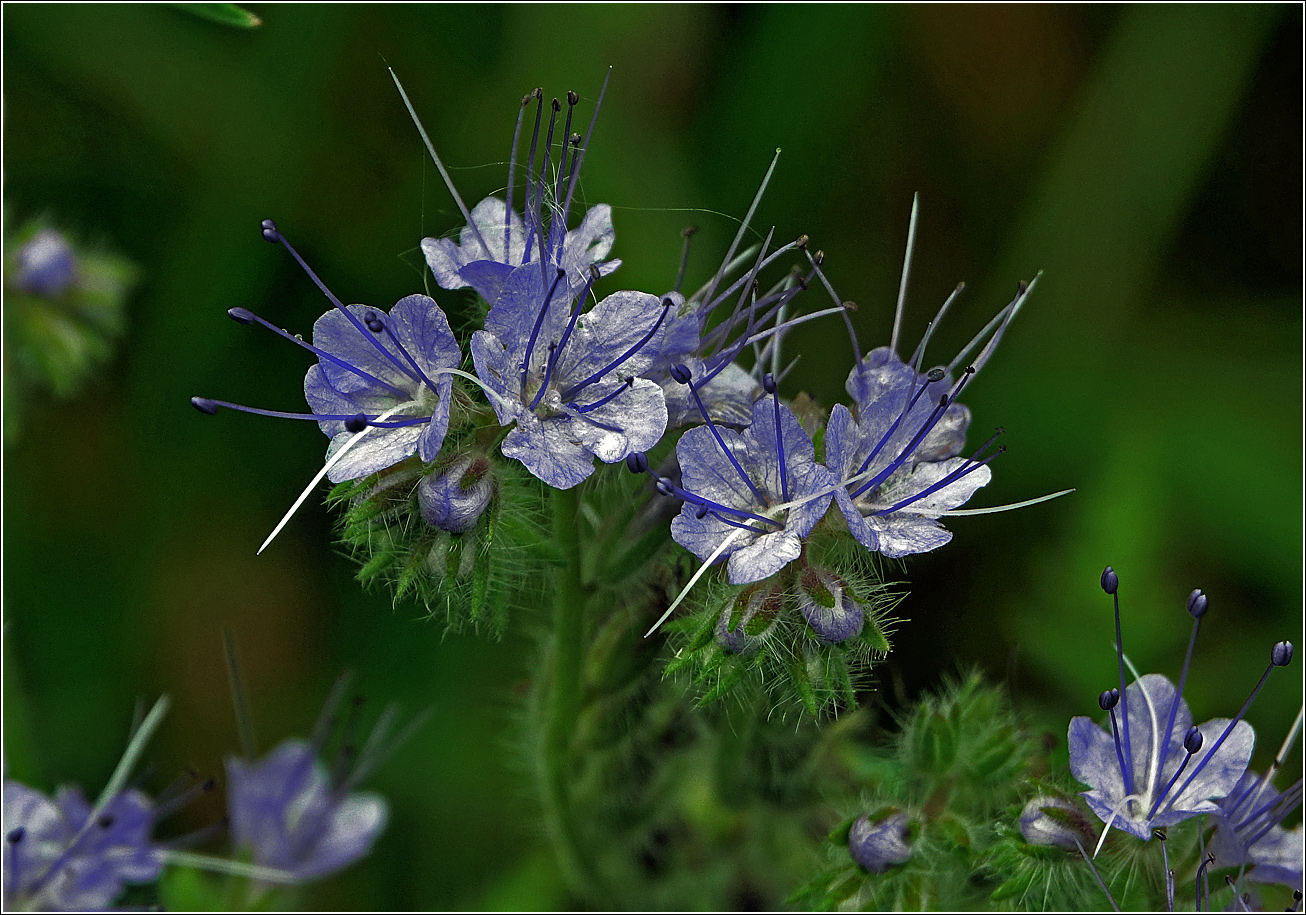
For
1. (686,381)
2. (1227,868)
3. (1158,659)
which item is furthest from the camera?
(1158,659)

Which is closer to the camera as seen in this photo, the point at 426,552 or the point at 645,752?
the point at 426,552

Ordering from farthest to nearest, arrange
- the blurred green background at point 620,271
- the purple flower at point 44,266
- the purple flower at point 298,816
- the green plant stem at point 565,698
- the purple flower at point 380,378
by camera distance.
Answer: the blurred green background at point 620,271 < the purple flower at point 44,266 < the purple flower at point 298,816 < the green plant stem at point 565,698 < the purple flower at point 380,378

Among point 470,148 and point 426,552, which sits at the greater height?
point 470,148

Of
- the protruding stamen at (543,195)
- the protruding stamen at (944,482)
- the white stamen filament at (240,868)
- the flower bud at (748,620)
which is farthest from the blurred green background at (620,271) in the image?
the flower bud at (748,620)

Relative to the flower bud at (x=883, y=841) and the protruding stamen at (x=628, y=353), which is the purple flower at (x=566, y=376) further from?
the flower bud at (x=883, y=841)

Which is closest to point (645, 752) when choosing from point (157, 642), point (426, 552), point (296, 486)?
point (426, 552)

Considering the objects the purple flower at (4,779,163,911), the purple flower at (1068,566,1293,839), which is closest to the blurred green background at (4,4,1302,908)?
the purple flower at (4,779,163,911)

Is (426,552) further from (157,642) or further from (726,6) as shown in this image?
(726,6)
